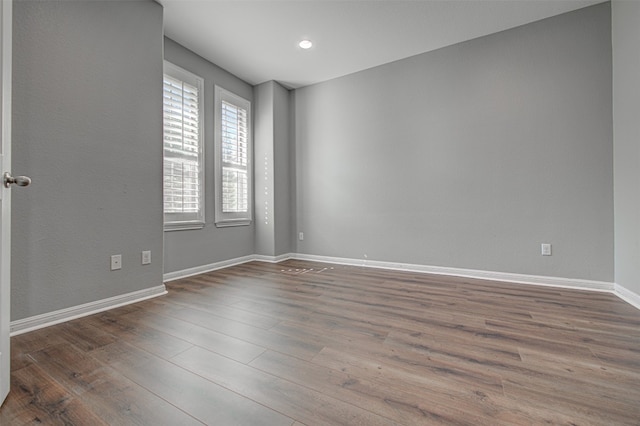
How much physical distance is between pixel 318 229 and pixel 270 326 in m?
2.42

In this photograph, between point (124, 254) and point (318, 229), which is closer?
point (124, 254)

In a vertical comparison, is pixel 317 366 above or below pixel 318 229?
below

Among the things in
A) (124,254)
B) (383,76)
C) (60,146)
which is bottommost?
(124,254)

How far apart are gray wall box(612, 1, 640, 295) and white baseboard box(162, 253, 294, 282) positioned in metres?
3.69

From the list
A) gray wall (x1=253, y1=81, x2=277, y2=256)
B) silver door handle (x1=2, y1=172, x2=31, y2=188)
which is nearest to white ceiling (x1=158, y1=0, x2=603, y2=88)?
gray wall (x1=253, y1=81, x2=277, y2=256)

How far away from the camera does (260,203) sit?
4.23 metres

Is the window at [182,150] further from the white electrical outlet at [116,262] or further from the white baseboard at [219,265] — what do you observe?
the white electrical outlet at [116,262]

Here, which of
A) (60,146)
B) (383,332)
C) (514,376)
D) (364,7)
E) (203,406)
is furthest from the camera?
(364,7)

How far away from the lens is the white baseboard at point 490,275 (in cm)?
263

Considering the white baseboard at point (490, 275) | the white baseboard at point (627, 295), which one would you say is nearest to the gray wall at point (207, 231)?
the white baseboard at point (490, 275)

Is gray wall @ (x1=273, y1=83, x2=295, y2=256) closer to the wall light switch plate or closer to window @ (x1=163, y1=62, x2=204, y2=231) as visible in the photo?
window @ (x1=163, y1=62, x2=204, y2=231)

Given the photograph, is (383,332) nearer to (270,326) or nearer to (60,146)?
(270,326)

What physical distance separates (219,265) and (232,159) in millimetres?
1468

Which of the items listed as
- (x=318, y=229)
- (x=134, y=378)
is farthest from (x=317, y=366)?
(x=318, y=229)
